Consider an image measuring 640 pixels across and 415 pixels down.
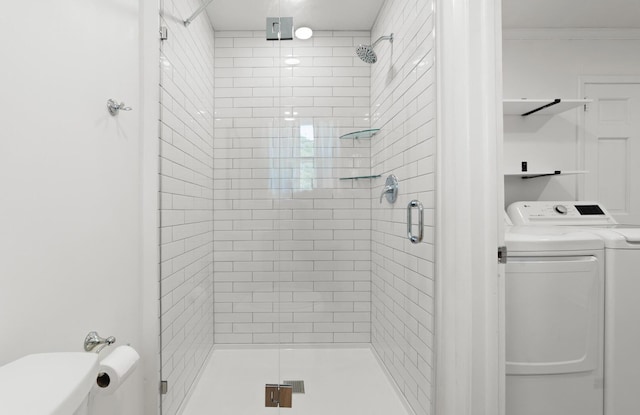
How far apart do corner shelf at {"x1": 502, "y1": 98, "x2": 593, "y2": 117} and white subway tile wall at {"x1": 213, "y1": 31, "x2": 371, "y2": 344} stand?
1077mm

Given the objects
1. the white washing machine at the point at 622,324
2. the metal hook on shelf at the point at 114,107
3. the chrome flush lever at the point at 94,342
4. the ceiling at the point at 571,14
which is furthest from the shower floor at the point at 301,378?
the ceiling at the point at 571,14

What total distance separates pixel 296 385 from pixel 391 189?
131 centimetres

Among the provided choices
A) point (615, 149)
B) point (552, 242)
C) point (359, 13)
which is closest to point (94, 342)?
point (552, 242)

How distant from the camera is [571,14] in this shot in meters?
2.45

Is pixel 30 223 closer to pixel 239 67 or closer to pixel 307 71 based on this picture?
pixel 239 67

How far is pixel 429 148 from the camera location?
1.53m

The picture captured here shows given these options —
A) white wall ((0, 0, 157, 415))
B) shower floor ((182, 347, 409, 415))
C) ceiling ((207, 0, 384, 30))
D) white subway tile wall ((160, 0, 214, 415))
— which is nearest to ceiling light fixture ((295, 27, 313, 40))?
ceiling ((207, 0, 384, 30))

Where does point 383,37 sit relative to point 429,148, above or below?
above

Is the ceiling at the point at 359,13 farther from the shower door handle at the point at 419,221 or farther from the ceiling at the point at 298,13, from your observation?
the shower door handle at the point at 419,221

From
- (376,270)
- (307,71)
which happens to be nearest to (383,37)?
(307,71)

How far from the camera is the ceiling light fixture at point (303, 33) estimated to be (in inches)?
84.3

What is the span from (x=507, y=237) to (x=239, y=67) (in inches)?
74.7

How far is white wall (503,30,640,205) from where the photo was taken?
103 inches

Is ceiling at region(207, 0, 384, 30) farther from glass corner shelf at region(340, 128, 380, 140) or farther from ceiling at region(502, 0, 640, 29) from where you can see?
ceiling at region(502, 0, 640, 29)
